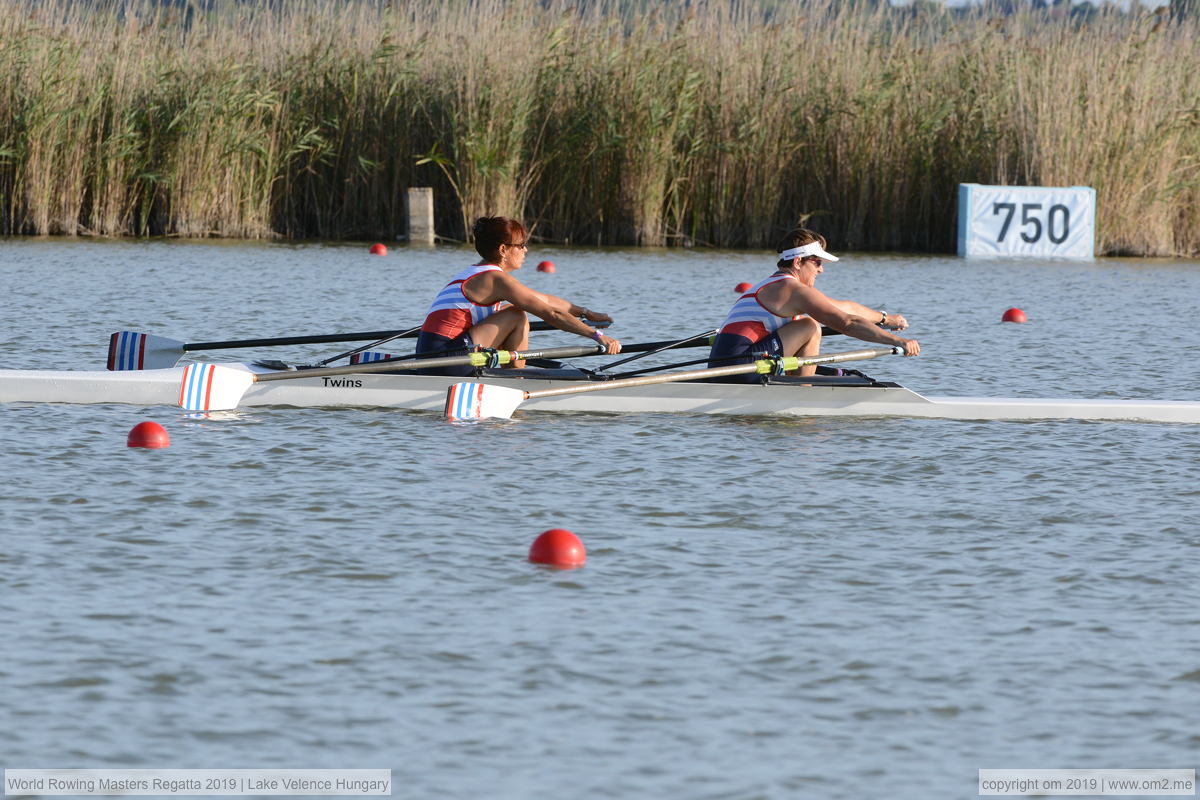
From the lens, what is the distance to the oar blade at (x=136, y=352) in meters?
9.98

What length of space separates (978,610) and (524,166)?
15458 mm

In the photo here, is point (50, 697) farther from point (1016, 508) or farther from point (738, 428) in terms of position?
point (738, 428)

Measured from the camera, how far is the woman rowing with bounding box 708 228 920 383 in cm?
927

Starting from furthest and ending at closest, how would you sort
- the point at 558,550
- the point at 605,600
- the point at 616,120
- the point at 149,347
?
the point at 616,120 < the point at 149,347 < the point at 558,550 < the point at 605,600

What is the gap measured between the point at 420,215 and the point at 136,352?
10.6 m

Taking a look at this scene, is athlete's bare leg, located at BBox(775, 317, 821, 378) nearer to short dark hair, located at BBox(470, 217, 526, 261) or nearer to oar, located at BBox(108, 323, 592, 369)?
oar, located at BBox(108, 323, 592, 369)

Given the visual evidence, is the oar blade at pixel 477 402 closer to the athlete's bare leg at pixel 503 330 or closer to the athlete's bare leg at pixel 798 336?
the athlete's bare leg at pixel 503 330

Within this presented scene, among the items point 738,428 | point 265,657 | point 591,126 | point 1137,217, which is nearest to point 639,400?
point 738,428

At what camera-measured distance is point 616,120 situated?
19953mm
